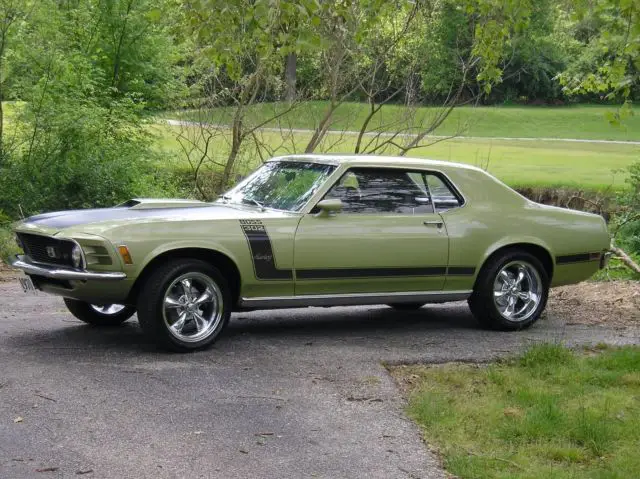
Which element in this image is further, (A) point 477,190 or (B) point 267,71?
(B) point 267,71

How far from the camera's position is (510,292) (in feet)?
30.1

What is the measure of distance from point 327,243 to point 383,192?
85 cm

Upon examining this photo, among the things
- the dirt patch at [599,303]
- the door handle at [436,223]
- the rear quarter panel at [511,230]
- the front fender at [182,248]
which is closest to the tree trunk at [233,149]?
the dirt patch at [599,303]

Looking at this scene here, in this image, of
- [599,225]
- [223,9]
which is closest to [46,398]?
[223,9]

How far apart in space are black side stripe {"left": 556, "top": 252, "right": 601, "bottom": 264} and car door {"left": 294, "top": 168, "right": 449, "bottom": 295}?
1297 mm

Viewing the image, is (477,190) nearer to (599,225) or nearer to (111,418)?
(599,225)

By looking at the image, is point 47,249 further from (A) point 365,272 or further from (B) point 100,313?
(A) point 365,272

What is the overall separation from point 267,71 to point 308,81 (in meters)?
2.10

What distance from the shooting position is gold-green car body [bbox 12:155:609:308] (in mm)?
7445

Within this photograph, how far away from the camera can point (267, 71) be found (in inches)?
701

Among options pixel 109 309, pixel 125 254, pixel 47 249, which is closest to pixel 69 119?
pixel 109 309

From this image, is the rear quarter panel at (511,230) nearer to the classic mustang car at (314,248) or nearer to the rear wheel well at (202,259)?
the classic mustang car at (314,248)

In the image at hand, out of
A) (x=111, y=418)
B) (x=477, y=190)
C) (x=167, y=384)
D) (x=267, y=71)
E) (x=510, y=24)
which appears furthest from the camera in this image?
(x=267, y=71)

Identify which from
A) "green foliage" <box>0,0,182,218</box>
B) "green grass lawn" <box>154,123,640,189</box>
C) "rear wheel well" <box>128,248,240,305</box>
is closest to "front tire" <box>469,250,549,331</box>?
"rear wheel well" <box>128,248,240,305</box>
